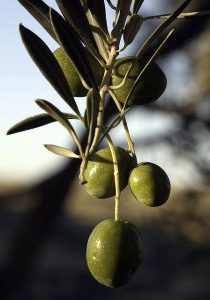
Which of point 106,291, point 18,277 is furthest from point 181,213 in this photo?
point 106,291

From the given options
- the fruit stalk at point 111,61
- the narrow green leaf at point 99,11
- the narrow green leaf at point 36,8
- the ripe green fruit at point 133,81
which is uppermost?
the narrow green leaf at point 36,8

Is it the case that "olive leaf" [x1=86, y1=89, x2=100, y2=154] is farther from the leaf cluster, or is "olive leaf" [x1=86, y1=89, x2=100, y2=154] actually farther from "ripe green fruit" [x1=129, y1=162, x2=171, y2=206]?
"ripe green fruit" [x1=129, y1=162, x2=171, y2=206]

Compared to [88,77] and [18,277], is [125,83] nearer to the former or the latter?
[88,77]

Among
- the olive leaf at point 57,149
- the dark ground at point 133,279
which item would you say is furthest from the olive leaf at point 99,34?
the dark ground at point 133,279

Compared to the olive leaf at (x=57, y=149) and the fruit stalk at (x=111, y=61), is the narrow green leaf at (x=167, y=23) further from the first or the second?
the olive leaf at (x=57, y=149)

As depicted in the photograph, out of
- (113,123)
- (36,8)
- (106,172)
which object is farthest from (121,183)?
(36,8)

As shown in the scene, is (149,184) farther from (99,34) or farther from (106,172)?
(99,34)

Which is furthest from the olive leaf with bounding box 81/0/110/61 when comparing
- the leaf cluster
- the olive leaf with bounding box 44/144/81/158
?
the olive leaf with bounding box 44/144/81/158
